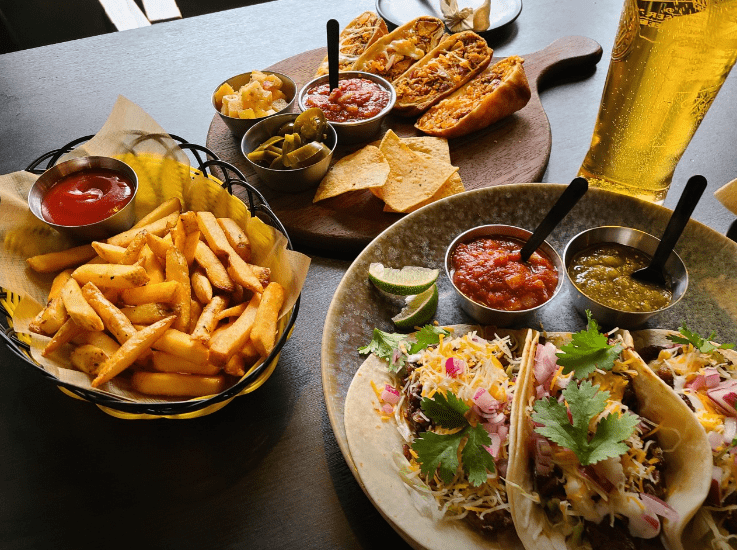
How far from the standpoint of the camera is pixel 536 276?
219cm

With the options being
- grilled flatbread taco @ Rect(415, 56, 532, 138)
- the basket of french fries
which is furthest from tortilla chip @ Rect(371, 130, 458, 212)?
the basket of french fries

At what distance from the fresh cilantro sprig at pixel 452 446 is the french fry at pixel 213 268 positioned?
93 cm

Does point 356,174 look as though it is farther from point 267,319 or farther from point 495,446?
point 495,446

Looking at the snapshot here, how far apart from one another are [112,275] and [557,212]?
1777mm

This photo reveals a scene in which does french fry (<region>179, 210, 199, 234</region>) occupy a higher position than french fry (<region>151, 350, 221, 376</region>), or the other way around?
french fry (<region>179, 210, 199, 234</region>)

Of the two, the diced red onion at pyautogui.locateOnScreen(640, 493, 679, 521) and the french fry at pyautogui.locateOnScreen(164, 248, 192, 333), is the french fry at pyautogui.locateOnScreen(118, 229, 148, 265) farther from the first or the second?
the diced red onion at pyautogui.locateOnScreen(640, 493, 679, 521)

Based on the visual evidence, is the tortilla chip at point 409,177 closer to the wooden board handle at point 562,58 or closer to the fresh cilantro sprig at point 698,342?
the wooden board handle at point 562,58

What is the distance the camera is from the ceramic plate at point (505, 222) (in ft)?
6.79

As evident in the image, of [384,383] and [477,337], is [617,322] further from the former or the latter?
[384,383]

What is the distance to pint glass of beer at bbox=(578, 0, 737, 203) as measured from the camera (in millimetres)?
1989

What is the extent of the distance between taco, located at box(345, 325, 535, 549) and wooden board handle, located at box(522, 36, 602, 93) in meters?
2.27

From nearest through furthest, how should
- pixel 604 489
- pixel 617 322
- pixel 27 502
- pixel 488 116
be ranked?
pixel 604 489, pixel 27 502, pixel 617 322, pixel 488 116

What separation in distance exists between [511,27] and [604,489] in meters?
3.60

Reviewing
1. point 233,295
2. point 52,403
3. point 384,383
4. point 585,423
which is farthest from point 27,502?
point 585,423
